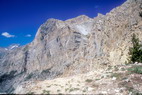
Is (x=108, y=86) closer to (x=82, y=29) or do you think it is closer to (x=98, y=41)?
(x=98, y=41)

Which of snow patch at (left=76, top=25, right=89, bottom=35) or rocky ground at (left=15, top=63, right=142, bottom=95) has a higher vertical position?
snow patch at (left=76, top=25, right=89, bottom=35)

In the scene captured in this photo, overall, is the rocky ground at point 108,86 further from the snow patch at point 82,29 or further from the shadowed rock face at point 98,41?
the snow patch at point 82,29

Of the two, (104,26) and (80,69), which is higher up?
(104,26)

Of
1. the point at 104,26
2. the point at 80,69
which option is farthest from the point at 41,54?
the point at 104,26

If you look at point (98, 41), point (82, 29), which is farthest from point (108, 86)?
point (82, 29)

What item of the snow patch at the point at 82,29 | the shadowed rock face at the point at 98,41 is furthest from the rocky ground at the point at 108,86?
the snow patch at the point at 82,29

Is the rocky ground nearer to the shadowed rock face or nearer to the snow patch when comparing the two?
the shadowed rock face

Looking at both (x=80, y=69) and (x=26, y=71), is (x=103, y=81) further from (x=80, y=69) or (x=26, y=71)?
(x=26, y=71)

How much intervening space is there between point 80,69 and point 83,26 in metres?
85.1

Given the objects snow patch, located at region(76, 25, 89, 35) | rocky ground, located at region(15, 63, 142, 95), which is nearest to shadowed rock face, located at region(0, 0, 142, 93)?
snow patch, located at region(76, 25, 89, 35)

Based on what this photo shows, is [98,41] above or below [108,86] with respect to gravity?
above

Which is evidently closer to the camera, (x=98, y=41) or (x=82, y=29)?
(x=98, y=41)

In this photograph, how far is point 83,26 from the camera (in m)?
162

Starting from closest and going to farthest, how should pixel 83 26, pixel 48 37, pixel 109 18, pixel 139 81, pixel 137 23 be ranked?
pixel 139 81
pixel 137 23
pixel 109 18
pixel 83 26
pixel 48 37
